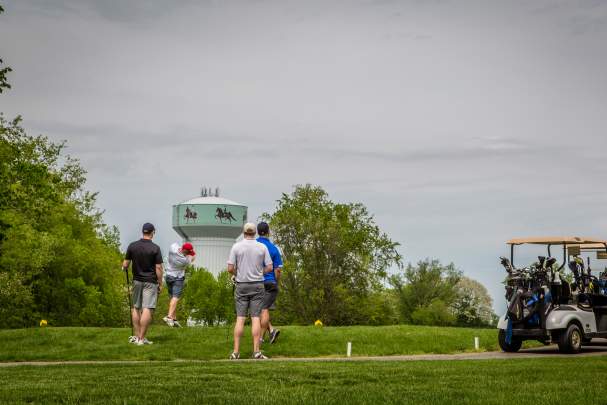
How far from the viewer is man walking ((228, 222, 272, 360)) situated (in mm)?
15758

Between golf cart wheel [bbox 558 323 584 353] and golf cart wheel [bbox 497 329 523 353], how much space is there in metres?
0.89

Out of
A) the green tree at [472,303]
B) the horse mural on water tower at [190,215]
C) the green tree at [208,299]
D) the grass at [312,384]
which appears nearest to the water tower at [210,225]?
the horse mural on water tower at [190,215]

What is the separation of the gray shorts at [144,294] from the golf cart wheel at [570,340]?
312 inches

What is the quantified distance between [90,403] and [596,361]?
8622 mm

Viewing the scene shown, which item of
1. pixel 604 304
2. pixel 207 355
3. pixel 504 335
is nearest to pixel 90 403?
pixel 207 355

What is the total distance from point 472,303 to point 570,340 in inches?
2935

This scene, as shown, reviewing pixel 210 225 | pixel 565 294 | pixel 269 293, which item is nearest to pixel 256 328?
pixel 269 293

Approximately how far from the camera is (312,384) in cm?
1077

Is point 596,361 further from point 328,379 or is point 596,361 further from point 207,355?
point 207,355

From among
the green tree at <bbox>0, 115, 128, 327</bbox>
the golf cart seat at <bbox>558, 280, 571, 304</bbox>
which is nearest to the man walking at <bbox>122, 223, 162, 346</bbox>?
the golf cart seat at <bbox>558, 280, 571, 304</bbox>

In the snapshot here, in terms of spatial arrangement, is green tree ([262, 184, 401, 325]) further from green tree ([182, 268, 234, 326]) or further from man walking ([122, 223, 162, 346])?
green tree ([182, 268, 234, 326])

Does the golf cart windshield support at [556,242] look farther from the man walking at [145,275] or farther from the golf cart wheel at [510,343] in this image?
the man walking at [145,275]

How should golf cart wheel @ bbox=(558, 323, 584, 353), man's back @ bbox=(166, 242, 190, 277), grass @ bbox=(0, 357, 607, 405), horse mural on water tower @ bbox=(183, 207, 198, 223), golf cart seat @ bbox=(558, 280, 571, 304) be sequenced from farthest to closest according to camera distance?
horse mural on water tower @ bbox=(183, 207, 198, 223) → man's back @ bbox=(166, 242, 190, 277) → golf cart seat @ bbox=(558, 280, 571, 304) → golf cart wheel @ bbox=(558, 323, 584, 353) → grass @ bbox=(0, 357, 607, 405)

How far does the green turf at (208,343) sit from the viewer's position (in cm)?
1756
